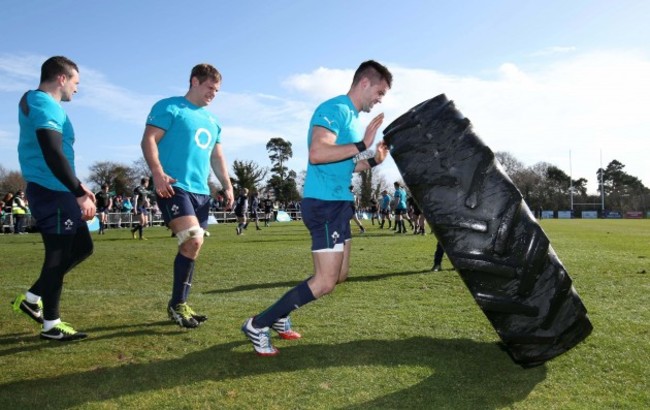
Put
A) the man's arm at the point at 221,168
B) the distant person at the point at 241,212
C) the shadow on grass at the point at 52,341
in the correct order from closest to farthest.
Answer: the shadow on grass at the point at 52,341, the man's arm at the point at 221,168, the distant person at the point at 241,212

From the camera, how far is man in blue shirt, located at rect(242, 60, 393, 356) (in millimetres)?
3734

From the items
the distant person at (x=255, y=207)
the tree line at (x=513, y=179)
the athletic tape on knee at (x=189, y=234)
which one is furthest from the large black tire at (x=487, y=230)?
the tree line at (x=513, y=179)

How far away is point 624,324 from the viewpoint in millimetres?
4527

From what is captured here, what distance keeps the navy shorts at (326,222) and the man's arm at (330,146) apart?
0.39m

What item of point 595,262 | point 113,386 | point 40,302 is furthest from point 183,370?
point 595,262

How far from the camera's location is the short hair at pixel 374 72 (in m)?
3.85

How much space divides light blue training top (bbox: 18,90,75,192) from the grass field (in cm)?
130

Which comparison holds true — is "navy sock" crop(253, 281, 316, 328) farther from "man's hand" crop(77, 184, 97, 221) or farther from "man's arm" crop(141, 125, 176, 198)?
"man's hand" crop(77, 184, 97, 221)

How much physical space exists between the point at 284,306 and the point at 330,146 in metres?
1.20

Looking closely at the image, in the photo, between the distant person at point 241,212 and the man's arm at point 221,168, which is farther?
the distant person at point 241,212

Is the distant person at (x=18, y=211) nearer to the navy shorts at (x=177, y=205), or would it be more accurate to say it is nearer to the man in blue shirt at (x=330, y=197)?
the navy shorts at (x=177, y=205)

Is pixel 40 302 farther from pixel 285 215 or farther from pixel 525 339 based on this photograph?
pixel 285 215

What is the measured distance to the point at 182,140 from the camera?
4.66m

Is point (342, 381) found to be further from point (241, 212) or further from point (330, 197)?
point (241, 212)
